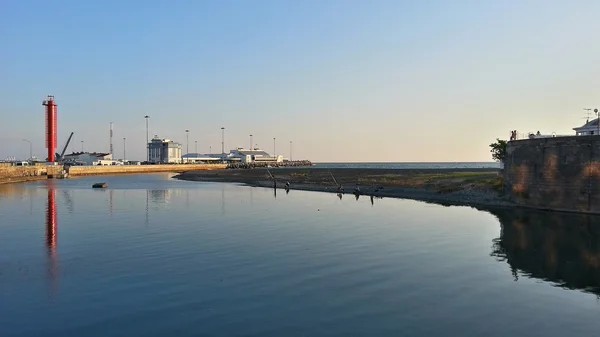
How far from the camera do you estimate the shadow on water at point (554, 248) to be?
2522 centimetres

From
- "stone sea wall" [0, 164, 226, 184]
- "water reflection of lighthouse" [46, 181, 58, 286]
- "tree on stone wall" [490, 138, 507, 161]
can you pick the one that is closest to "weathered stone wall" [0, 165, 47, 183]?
"stone sea wall" [0, 164, 226, 184]

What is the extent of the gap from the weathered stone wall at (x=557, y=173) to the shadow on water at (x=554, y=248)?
2459 millimetres

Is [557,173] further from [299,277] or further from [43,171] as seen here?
[43,171]

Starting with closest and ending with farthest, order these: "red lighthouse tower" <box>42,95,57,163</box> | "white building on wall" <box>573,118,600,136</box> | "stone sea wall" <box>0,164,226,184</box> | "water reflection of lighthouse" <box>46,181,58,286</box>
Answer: "water reflection of lighthouse" <box>46,181,58,286</box>, "white building on wall" <box>573,118,600,136</box>, "stone sea wall" <box>0,164,226,184</box>, "red lighthouse tower" <box>42,95,57,163</box>

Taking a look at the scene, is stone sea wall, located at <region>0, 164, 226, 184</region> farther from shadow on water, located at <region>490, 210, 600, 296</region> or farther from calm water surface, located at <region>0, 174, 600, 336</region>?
shadow on water, located at <region>490, 210, 600, 296</region>

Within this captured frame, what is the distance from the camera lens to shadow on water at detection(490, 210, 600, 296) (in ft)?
82.7

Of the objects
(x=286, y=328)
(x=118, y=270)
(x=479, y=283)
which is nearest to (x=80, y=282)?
(x=118, y=270)

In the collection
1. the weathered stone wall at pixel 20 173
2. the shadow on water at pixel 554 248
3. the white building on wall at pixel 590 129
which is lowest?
the shadow on water at pixel 554 248

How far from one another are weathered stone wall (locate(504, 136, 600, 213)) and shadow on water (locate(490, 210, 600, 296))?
2.46 m

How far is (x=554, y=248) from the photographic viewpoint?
3269 cm

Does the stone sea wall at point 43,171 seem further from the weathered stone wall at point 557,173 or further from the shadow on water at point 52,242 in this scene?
the weathered stone wall at point 557,173

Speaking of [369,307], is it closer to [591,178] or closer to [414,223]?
[414,223]

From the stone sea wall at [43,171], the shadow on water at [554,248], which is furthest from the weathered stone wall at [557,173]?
the stone sea wall at [43,171]

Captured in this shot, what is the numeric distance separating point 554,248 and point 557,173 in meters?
21.2
